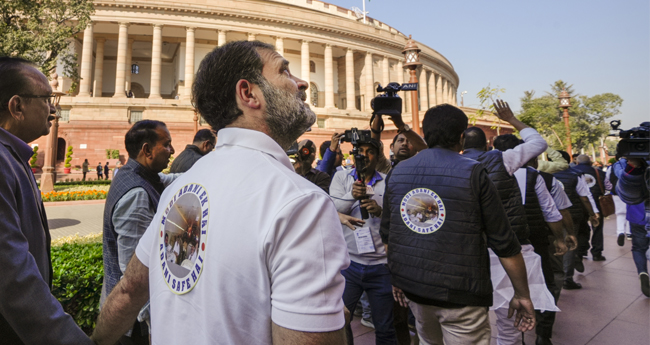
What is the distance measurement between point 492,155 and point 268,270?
309cm

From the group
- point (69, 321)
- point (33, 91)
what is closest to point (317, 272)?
point (69, 321)

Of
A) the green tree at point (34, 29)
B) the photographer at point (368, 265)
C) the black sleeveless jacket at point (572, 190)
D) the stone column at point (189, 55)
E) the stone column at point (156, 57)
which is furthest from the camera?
the stone column at point (189, 55)

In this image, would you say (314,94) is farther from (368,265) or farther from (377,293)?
(377,293)

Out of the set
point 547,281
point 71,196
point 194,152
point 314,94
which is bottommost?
point 547,281

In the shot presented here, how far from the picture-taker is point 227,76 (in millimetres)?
1250

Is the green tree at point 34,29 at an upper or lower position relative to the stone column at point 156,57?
lower

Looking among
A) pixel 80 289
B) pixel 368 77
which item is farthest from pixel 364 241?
pixel 368 77

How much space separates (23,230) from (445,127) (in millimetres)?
2522

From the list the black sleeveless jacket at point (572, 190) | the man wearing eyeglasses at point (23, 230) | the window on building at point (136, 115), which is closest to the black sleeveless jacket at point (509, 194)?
the man wearing eyeglasses at point (23, 230)

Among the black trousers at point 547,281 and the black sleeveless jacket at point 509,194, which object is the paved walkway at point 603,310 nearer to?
the black trousers at point 547,281

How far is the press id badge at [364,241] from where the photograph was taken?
3.16 m

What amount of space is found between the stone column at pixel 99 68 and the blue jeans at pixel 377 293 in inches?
1491

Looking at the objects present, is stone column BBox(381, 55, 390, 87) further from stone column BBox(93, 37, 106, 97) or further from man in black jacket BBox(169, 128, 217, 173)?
man in black jacket BBox(169, 128, 217, 173)

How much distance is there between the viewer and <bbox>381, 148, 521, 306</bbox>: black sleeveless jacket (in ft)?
7.20
